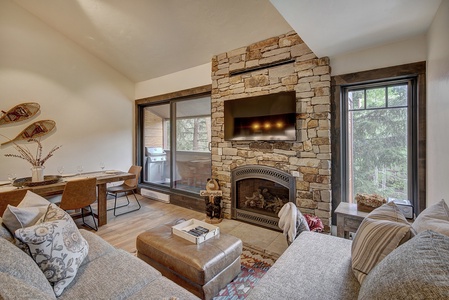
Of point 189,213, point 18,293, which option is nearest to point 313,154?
point 189,213

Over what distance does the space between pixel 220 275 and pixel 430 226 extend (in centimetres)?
144

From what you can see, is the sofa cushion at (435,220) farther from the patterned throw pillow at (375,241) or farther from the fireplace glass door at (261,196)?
the fireplace glass door at (261,196)

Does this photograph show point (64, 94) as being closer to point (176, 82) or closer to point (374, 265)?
point (176, 82)

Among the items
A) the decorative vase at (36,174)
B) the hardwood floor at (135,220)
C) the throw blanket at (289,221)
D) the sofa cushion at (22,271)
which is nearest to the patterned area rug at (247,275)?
the throw blanket at (289,221)

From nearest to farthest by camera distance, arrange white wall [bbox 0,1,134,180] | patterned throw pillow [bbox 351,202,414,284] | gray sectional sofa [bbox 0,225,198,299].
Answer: gray sectional sofa [bbox 0,225,198,299], patterned throw pillow [bbox 351,202,414,284], white wall [bbox 0,1,134,180]

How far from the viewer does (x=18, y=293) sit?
0.78 metres

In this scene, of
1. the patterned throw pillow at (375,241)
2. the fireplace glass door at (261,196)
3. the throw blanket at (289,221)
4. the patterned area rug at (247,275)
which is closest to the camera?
the patterned throw pillow at (375,241)

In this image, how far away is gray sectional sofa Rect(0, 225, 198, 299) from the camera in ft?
3.48

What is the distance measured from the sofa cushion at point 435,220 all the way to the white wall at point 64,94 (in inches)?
203

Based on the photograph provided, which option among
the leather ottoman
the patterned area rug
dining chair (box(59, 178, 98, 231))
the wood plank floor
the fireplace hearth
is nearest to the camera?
the leather ottoman

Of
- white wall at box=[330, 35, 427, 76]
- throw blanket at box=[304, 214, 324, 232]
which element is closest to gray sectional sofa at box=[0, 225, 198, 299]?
throw blanket at box=[304, 214, 324, 232]

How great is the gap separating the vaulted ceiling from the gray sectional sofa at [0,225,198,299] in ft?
7.28

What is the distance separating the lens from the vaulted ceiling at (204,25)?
1.90 metres

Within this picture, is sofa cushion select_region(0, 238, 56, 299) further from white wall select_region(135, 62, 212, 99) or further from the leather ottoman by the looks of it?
white wall select_region(135, 62, 212, 99)
